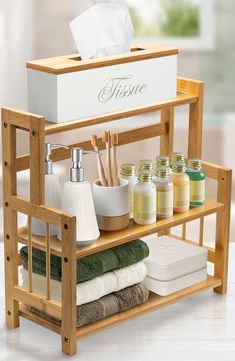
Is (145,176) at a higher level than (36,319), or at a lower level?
higher

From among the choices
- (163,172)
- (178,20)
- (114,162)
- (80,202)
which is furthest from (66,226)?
(178,20)

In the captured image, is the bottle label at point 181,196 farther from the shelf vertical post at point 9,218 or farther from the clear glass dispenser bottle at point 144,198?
the shelf vertical post at point 9,218

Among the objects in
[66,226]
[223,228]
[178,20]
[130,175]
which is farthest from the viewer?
[178,20]

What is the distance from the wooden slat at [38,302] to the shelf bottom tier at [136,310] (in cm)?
3

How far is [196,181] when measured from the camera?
182cm

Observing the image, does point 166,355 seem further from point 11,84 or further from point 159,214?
point 11,84

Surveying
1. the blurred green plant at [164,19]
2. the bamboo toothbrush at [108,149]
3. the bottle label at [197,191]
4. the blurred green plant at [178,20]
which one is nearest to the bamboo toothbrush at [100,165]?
the bamboo toothbrush at [108,149]

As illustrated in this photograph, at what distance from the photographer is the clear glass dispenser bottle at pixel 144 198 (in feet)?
5.65

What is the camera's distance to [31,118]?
5.12ft

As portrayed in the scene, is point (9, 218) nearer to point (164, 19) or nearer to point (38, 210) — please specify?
point (38, 210)

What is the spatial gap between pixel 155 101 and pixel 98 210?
0.77 ft

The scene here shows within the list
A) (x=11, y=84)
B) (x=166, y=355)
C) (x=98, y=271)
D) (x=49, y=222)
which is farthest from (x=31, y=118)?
(x=11, y=84)

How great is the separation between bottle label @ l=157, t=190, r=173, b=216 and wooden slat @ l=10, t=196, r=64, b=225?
25cm

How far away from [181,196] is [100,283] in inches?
10.0
